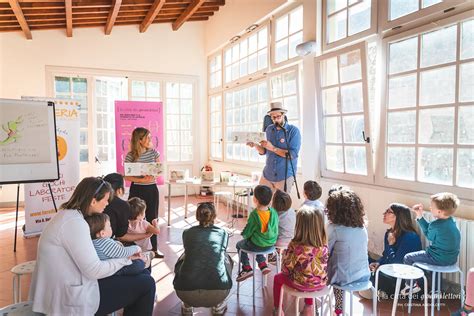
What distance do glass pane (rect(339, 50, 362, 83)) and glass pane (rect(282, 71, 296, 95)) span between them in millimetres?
978

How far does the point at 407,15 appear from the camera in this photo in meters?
2.99

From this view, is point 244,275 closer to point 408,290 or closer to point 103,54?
point 408,290

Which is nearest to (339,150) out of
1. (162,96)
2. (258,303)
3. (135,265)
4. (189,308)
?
(258,303)

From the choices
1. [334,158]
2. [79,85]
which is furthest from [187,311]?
[79,85]

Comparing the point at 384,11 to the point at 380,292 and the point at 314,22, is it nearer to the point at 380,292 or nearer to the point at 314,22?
the point at 314,22

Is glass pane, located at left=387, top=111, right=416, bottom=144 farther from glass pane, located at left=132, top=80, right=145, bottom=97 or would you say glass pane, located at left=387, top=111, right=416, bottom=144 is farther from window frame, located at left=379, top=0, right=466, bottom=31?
glass pane, located at left=132, top=80, right=145, bottom=97

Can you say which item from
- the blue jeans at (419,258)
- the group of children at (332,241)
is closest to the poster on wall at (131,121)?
the group of children at (332,241)

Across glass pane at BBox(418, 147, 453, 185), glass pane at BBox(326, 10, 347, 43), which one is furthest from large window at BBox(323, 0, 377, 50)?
glass pane at BBox(418, 147, 453, 185)

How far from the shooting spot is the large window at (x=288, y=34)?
454cm

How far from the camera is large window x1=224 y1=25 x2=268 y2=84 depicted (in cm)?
549

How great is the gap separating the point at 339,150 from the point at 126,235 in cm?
248

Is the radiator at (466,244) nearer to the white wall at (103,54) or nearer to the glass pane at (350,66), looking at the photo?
the glass pane at (350,66)

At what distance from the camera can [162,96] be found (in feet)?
24.7

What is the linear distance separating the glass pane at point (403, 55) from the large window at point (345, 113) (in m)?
0.27
